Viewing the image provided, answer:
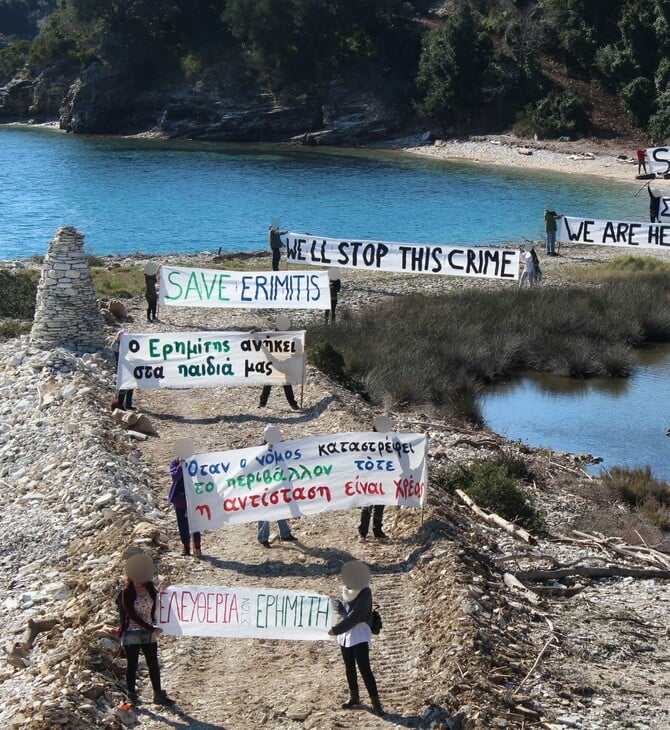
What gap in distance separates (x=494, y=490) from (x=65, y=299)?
35.2ft

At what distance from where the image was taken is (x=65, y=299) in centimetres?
2470

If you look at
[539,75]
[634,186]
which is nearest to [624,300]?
[634,186]

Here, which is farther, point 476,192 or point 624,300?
point 476,192

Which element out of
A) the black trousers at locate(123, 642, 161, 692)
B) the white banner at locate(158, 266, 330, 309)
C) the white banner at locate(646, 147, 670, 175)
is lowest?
the black trousers at locate(123, 642, 161, 692)

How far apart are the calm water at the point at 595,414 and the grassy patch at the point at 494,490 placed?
506 centimetres

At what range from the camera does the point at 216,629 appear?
1164 centimetres

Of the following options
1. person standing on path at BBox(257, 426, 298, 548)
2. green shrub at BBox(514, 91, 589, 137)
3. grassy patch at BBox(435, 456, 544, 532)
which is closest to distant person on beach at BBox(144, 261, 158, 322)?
grassy patch at BBox(435, 456, 544, 532)

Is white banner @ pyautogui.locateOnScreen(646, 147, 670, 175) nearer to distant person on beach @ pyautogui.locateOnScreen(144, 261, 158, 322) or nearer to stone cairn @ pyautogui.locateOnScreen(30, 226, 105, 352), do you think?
distant person on beach @ pyautogui.locateOnScreen(144, 261, 158, 322)

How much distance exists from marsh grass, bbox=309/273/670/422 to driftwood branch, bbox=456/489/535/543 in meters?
7.91

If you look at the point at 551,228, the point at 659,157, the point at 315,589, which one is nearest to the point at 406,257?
the point at 551,228

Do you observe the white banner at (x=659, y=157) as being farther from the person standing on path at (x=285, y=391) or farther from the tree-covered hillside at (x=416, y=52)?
the tree-covered hillside at (x=416, y=52)

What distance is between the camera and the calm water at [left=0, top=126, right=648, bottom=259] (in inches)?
2418

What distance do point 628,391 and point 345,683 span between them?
20887mm

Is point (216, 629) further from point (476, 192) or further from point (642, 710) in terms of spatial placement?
point (476, 192)
